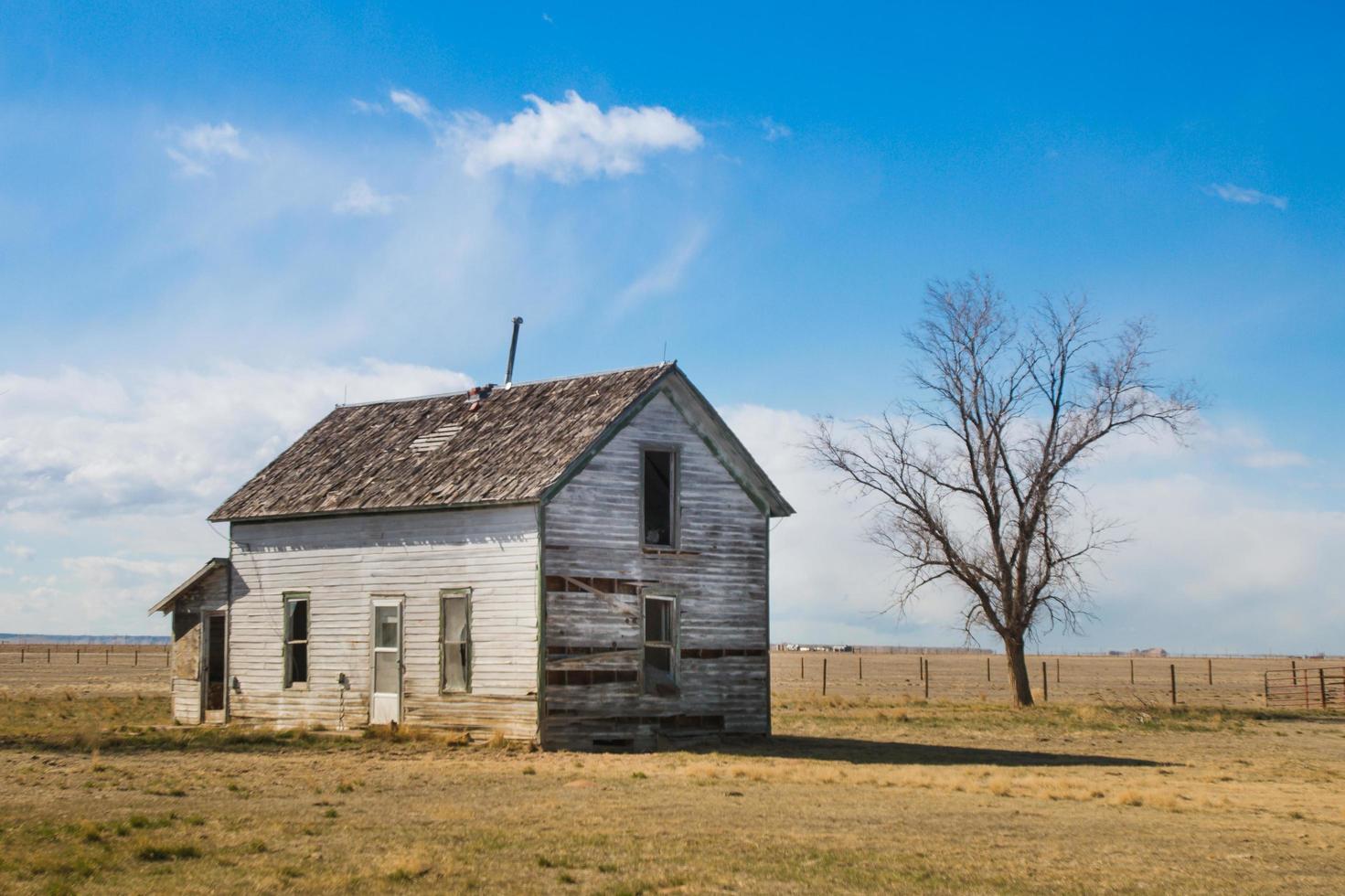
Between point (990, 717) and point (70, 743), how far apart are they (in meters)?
20.8

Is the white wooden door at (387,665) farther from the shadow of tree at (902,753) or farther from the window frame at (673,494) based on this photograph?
the shadow of tree at (902,753)

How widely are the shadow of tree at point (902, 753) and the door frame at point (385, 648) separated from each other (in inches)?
224

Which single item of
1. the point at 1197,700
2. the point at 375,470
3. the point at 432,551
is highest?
the point at 375,470

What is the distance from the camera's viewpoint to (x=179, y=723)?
28250mm

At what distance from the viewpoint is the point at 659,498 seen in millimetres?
26547

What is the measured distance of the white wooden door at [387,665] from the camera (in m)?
24.2

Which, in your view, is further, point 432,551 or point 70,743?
point 432,551

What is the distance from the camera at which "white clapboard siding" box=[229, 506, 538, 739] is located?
22.7 metres

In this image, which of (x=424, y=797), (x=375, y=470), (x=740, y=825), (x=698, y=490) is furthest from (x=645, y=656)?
(x=740, y=825)

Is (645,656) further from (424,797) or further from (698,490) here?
(424,797)

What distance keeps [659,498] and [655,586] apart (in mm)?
3140

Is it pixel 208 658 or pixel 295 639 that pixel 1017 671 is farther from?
pixel 208 658

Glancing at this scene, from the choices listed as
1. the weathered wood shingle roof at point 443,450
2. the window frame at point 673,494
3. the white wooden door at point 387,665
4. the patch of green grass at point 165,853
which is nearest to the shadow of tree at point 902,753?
the window frame at point 673,494

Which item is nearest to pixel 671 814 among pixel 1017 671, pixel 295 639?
A: pixel 295 639
